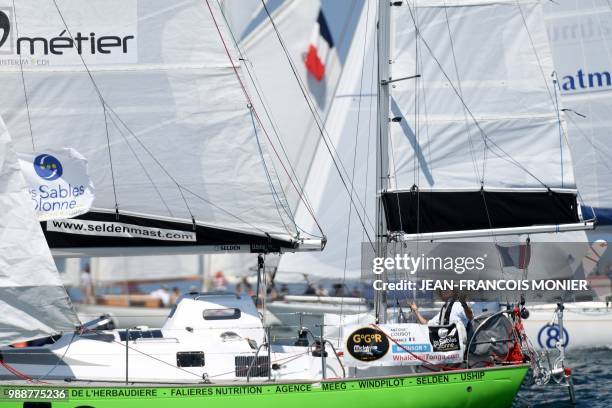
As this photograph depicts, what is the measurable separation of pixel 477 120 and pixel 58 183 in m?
6.84

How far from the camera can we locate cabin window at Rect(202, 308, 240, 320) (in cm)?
1529

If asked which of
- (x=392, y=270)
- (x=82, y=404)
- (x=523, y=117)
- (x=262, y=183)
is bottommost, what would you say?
(x=82, y=404)

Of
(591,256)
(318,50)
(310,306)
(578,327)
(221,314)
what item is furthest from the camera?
(318,50)

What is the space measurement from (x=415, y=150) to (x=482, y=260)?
2042 millimetres

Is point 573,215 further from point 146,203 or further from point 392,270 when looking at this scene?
point 146,203

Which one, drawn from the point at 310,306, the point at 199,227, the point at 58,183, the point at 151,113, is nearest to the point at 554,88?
the point at 199,227

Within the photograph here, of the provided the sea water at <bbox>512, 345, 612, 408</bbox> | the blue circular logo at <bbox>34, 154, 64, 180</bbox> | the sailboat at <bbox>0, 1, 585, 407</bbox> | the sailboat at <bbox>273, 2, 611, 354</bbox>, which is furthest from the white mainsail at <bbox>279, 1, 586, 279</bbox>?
the sailboat at <bbox>273, 2, 611, 354</bbox>

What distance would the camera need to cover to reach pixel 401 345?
1424 centimetres

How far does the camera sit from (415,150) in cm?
1745

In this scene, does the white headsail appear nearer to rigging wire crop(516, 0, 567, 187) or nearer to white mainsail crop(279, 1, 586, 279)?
rigging wire crop(516, 0, 567, 187)

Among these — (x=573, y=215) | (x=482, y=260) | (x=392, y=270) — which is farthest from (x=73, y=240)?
(x=573, y=215)

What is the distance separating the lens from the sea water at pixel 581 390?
16.7 meters

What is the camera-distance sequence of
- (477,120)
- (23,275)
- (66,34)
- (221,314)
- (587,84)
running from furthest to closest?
(587,84)
(477,120)
(66,34)
(221,314)
(23,275)

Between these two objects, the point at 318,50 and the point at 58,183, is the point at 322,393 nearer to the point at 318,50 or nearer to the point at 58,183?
the point at 58,183
